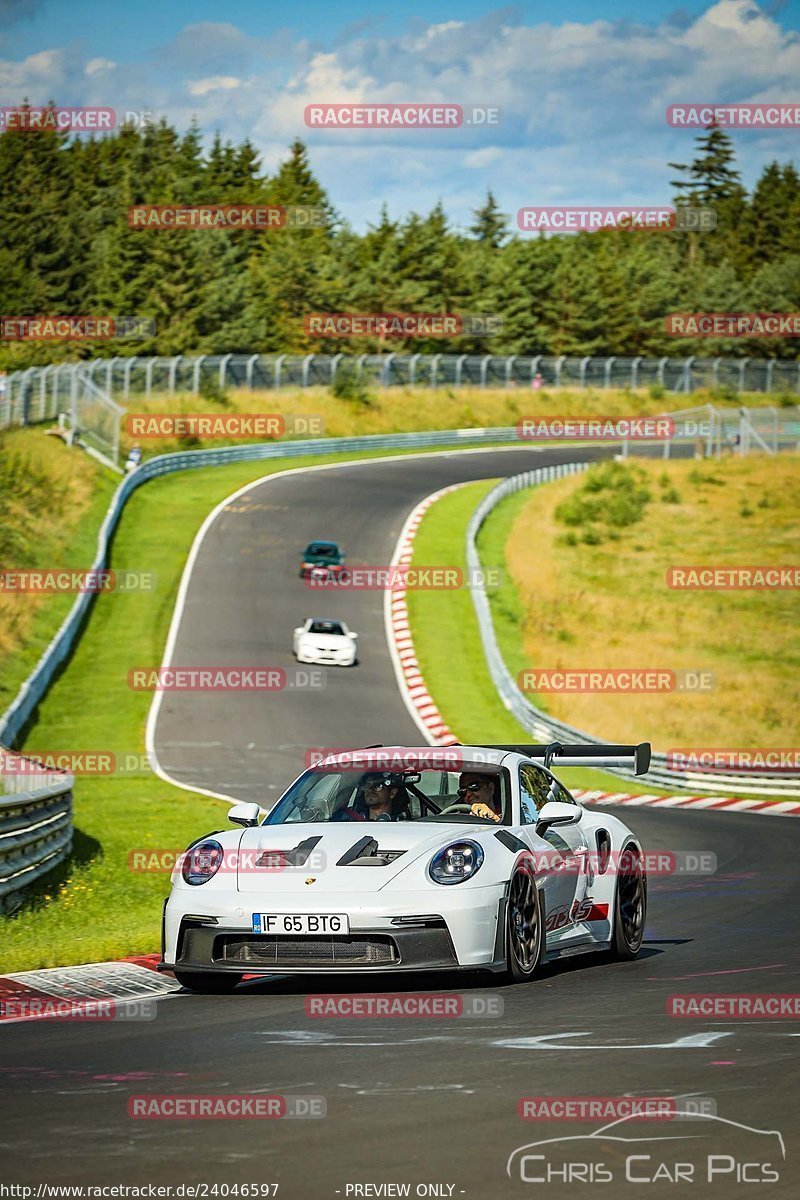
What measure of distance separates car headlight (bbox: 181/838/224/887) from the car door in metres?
1.87

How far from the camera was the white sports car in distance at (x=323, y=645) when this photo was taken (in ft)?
127

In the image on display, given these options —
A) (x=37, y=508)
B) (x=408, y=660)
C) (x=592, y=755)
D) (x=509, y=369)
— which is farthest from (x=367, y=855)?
(x=509, y=369)

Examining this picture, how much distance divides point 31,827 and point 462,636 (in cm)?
2820

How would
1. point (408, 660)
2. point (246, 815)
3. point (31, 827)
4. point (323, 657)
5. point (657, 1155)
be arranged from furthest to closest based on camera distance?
point (408, 660) → point (323, 657) → point (31, 827) → point (246, 815) → point (657, 1155)

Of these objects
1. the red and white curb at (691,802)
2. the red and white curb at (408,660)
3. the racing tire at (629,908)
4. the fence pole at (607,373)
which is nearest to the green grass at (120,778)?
the racing tire at (629,908)

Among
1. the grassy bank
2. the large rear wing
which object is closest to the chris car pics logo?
the large rear wing

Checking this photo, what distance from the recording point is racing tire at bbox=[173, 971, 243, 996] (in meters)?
9.75

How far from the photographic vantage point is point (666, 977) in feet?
34.2

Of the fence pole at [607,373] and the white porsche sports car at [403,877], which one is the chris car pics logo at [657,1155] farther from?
the fence pole at [607,373]

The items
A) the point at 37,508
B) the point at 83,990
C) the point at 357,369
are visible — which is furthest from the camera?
the point at 357,369

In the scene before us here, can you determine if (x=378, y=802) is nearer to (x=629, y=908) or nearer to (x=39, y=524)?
(x=629, y=908)

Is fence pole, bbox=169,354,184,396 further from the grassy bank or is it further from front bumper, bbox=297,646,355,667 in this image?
front bumper, bbox=297,646,355,667

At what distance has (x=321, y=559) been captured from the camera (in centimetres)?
4712

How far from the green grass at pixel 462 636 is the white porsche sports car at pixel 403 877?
778 inches
